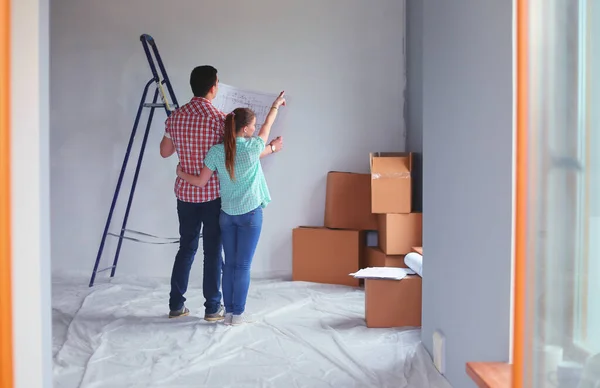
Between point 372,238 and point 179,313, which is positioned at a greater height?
point 372,238

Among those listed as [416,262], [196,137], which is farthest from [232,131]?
[416,262]

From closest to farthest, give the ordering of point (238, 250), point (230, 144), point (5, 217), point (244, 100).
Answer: point (5, 217) < point (230, 144) < point (238, 250) < point (244, 100)

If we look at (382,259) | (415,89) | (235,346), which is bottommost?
(235,346)

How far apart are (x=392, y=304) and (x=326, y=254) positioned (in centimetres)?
118

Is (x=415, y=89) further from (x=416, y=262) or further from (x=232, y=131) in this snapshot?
(x=232, y=131)

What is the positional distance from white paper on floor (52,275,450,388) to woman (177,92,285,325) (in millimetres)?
267

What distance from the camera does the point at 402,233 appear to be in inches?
146

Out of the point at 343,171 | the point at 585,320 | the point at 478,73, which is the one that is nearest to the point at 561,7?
the point at 585,320

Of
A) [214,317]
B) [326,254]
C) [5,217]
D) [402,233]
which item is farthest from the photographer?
[326,254]

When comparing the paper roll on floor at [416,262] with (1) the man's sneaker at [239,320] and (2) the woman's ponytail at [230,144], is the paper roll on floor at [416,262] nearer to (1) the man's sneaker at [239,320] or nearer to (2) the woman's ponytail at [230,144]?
(1) the man's sneaker at [239,320]

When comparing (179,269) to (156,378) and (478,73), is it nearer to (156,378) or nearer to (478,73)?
(156,378)

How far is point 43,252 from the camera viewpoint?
1.32 metres

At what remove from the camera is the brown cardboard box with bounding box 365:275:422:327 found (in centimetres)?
287

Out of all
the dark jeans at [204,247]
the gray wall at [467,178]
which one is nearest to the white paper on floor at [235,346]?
the dark jeans at [204,247]
